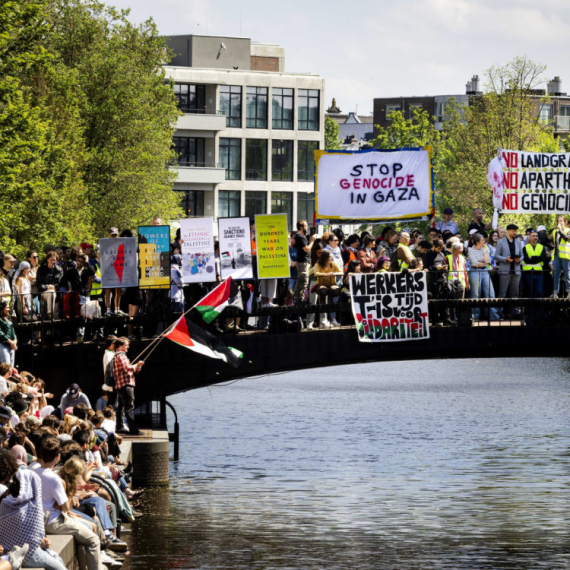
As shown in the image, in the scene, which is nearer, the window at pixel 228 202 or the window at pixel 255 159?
the window at pixel 228 202

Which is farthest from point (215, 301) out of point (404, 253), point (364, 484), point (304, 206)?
point (304, 206)

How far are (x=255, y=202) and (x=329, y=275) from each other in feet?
272

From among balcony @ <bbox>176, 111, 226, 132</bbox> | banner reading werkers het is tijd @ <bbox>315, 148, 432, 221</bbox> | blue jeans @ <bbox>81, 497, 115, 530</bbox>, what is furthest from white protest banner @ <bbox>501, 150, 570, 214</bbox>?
balcony @ <bbox>176, 111, 226, 132</bbox>

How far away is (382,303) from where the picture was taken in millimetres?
28109

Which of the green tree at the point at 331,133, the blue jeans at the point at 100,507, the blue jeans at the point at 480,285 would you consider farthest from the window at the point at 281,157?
the blue jeans at the point at 100,507

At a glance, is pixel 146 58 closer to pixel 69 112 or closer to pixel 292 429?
pixel 69 112

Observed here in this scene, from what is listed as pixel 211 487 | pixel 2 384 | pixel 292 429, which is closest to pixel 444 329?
pixel 211 487

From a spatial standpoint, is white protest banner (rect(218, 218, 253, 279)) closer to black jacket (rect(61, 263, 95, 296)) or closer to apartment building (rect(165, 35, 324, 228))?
black jacket (rect(61, 263, 95, 296))

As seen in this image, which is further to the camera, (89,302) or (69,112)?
(69,112)

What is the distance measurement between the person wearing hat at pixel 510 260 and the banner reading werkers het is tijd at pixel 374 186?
1809 mm

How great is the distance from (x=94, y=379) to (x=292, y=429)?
17566 mm

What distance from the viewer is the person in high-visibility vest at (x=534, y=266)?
1097 inches

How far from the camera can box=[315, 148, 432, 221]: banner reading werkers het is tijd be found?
2795cm

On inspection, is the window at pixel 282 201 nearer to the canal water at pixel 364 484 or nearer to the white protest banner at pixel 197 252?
the canal water at pixel 364 484
